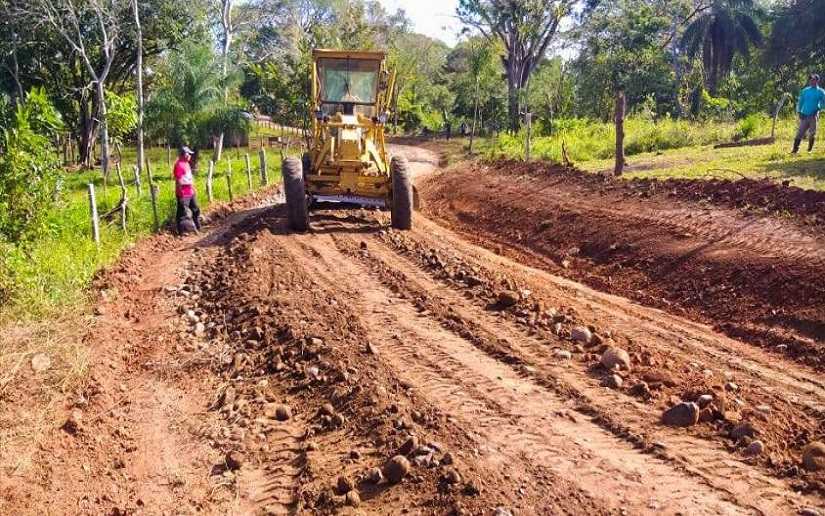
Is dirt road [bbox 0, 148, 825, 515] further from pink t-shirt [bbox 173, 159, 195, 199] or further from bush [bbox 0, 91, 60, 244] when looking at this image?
pink t-shirt [bbox 173, 159, 195, 199]

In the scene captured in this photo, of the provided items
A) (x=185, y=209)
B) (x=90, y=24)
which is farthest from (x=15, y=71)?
(x=185, y=209)

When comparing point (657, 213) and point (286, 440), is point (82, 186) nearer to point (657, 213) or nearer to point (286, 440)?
point (657, 213)

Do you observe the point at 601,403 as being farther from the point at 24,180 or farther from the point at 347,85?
the point at 347,85

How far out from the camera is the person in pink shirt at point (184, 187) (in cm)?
1204

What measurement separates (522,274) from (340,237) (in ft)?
11.0

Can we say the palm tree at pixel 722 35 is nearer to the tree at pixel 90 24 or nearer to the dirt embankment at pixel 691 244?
the tree at pixel 90 24

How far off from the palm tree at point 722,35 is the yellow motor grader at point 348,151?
100 ft

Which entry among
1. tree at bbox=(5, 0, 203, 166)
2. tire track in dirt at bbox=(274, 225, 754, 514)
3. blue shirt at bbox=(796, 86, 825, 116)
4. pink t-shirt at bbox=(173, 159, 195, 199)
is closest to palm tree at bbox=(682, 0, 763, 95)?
tree at bbox=(5, 0, 203, 166)

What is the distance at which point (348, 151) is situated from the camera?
11930mm

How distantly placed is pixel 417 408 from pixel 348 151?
7402 millimetres

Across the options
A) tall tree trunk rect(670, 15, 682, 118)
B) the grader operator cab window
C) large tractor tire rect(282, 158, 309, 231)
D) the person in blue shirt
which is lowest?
large tractor tire rect(282, 158, 309, 231)

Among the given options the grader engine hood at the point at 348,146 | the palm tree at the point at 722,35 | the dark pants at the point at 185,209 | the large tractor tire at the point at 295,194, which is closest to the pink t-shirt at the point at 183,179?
the dark pants at the point at 185,209

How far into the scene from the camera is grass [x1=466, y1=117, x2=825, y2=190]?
40.5 feet

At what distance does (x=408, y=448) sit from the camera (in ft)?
15.0
